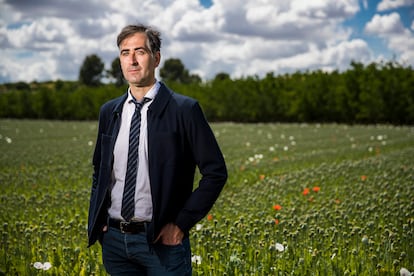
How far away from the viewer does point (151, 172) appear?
2.85 meters

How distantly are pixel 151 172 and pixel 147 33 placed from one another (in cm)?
84

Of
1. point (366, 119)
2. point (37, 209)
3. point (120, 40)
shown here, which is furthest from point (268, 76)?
point (120, 40)

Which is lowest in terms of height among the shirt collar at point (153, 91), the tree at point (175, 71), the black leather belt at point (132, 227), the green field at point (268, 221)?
the green field at point (268, 221)

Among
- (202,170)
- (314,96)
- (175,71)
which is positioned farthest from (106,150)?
(175,71)

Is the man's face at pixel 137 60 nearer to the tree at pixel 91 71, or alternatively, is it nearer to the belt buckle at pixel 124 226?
the belt buckle at pixel 124 226

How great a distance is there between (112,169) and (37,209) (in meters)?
5.83

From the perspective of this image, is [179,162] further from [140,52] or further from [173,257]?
[140,52]

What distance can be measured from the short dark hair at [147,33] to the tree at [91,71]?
117 m

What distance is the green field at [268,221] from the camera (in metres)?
5.04

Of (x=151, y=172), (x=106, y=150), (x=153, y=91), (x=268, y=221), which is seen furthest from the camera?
(x=268, y=221)

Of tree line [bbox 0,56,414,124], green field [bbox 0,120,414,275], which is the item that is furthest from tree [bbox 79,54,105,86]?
green field [bbox 0,120,414,275]

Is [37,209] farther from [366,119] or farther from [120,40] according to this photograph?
[366,119]

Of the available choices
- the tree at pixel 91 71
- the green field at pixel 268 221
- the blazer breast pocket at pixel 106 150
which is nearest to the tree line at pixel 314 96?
the green field at pixel 268 221

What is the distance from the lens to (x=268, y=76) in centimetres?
5472
